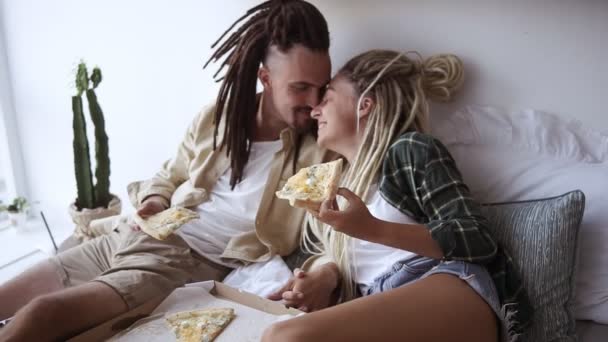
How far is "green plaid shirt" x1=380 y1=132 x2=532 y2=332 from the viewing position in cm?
107

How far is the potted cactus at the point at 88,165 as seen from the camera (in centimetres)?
187

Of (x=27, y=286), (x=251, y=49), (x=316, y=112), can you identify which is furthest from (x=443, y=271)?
(x=27, y=286)

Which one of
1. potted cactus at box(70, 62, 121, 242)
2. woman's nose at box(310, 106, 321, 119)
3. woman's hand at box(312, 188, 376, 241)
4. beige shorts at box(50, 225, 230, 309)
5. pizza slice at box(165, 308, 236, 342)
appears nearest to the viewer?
woman's hand at box(312, 188, 376, 241)

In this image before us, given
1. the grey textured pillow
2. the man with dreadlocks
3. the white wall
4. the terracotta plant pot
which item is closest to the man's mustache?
the man with dreadlocks

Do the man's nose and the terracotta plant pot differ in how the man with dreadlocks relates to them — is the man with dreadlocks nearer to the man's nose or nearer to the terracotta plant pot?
the man's nose

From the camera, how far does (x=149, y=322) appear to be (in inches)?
47.8

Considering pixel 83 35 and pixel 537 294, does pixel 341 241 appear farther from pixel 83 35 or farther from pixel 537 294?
pixel 83 35

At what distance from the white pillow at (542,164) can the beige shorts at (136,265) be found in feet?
2.56

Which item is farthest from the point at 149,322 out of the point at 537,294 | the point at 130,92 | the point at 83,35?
the point at 83,35

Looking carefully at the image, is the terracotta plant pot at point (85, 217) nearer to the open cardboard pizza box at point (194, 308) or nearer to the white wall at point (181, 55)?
the white wall at point (181, 55)

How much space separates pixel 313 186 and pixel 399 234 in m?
0.22

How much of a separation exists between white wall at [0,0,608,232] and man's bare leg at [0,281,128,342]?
0.95 meters

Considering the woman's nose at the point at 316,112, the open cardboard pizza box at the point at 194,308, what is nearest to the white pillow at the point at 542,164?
the woman's nose at the point at 316,112

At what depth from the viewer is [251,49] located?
4.87ft
